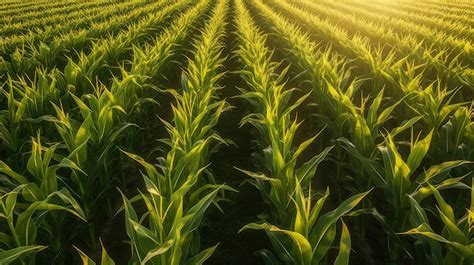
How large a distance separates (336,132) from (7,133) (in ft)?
9.64

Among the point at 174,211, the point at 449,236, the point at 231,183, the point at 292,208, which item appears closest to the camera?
the point at 449,236

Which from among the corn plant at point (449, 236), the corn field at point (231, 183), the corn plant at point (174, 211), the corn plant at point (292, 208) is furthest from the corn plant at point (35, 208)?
the corn plant at point (449, 236)

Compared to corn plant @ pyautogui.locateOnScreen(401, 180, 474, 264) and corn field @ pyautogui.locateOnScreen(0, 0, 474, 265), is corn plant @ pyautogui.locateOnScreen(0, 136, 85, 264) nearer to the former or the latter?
corn field @ pyautogui.locateOnScreen(0, 0, 474, 265)

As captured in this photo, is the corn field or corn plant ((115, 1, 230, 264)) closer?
corn plant ((115, 1, 230, 264))

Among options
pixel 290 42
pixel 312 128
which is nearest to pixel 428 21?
pixel 290 42

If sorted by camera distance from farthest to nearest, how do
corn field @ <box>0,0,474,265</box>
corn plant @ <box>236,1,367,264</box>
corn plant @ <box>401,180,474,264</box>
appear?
corn field @ <box>0,0,474,265</box> < corn plant @ <box>236,1,367,264</box> < corn plant @ <box>401,180,474,264</box>

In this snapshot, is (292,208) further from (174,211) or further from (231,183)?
(231,183)

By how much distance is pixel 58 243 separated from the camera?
2.68 m

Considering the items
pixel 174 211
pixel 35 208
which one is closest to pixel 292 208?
pixel 174 211

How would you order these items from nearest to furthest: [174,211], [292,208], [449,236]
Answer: [449,236], [174,211], [292,208]

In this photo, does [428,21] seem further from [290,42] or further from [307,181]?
[307,181]

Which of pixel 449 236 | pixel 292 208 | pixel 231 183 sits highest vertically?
pixel 449 236

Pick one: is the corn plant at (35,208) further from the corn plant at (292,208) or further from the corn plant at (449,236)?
the corn plant at (449,236)

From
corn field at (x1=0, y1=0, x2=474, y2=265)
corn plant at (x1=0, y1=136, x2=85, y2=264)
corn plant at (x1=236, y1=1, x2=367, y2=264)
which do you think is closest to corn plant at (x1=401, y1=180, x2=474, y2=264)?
corn field at (x1=0, y1=0, x2=474, y2=265)
